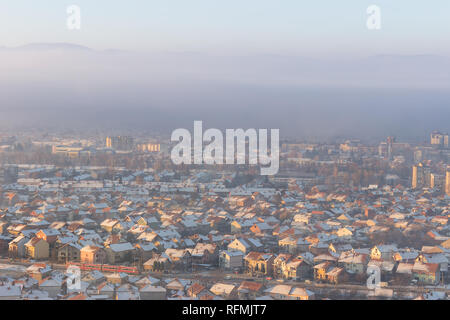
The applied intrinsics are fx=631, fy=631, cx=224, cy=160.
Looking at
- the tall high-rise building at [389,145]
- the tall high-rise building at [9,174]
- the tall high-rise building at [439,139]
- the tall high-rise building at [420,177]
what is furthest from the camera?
the tall high-rise building at [439,139]

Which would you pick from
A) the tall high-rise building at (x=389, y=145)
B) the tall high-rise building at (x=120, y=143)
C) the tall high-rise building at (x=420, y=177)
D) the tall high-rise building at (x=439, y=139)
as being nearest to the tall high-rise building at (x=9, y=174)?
the tall high-rise building at (x=120, y=143)

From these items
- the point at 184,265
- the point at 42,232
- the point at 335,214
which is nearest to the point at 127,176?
the point at 335,214

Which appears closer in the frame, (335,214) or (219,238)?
(219,238)

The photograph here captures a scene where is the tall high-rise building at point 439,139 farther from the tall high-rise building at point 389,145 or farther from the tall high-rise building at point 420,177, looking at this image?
the tall high-rise building at point 420,177

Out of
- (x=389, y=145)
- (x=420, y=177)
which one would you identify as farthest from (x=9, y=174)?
(x=389, y=145)
